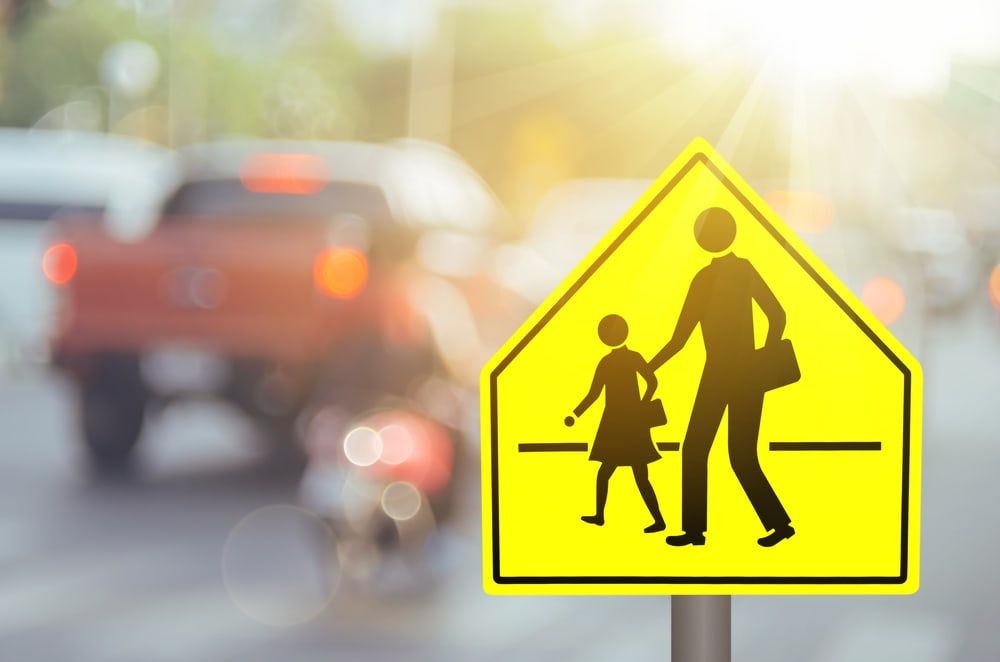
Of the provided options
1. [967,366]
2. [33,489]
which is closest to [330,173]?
[33,489]

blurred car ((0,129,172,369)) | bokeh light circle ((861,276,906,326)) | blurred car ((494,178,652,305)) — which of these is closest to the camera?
bokeh light circle ((861,276,906,326))

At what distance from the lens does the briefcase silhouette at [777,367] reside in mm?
1698

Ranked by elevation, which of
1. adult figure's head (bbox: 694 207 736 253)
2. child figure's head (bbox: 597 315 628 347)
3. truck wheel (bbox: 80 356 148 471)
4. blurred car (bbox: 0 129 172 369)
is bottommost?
child figure's head (bbox: 597 315 628 347)

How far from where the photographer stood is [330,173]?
1009 centimetres

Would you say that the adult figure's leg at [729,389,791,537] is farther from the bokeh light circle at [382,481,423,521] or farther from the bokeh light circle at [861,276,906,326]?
the bokeh light circle at [861,276,906,326]

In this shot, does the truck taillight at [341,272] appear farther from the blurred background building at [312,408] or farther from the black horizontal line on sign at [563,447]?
the black horizontal line on sign at [563,447]

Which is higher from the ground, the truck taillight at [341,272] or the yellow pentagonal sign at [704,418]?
the truck taillight at [341,272]

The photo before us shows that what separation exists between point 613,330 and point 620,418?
93mm

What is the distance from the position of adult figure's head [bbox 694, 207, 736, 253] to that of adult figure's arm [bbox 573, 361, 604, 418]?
171mm

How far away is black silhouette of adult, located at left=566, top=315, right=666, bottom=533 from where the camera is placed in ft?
5.64

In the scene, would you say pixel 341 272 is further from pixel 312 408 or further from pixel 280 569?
pixel 280 569

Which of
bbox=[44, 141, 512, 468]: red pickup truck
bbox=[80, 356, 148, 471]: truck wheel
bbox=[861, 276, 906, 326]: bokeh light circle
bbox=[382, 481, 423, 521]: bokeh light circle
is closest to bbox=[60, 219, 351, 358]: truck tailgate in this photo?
bbox=[44, 141, 512, 468]: red pickup truck

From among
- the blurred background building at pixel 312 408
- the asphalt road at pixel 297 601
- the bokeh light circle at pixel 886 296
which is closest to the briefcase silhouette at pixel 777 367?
the blurred background building at pixel 312 408

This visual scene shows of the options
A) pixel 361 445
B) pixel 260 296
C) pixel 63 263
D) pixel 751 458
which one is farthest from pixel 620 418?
pixel 63 263
